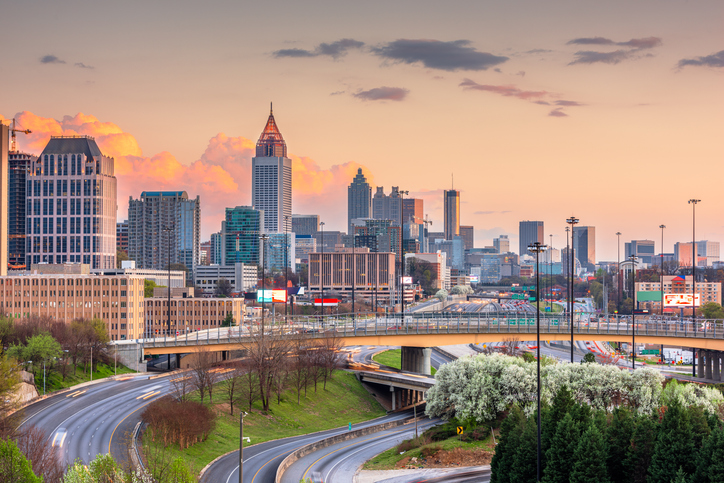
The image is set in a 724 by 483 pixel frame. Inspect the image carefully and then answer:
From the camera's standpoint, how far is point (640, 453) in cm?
4394

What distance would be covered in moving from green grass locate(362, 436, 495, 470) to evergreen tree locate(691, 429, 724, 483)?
26.0 meters

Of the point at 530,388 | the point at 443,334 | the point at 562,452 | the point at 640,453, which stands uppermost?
the point at 443,334

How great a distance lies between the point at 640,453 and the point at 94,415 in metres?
45.6

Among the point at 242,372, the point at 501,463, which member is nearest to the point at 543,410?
the point at 501,463

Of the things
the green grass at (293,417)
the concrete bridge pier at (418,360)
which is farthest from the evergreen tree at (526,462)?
the concrete bridge pier at (418,360)

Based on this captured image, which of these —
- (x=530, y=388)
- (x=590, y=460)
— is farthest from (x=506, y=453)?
(x=530, y=388)

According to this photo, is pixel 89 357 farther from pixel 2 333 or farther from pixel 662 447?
pixel 662 447

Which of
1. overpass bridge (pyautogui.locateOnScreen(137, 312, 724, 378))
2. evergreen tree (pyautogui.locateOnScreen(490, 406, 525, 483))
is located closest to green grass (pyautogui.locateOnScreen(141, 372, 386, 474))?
overpass bridge (pyautogui.locateOnScreen(137, 312, 724, 378))

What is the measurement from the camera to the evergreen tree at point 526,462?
4659cm

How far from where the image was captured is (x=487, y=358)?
239 ft

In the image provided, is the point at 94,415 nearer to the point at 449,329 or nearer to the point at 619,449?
the point at 619,449

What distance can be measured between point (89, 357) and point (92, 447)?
33649mm

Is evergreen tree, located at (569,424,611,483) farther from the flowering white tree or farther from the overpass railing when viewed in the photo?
the overpass railing

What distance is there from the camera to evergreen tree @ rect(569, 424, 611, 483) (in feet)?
141
